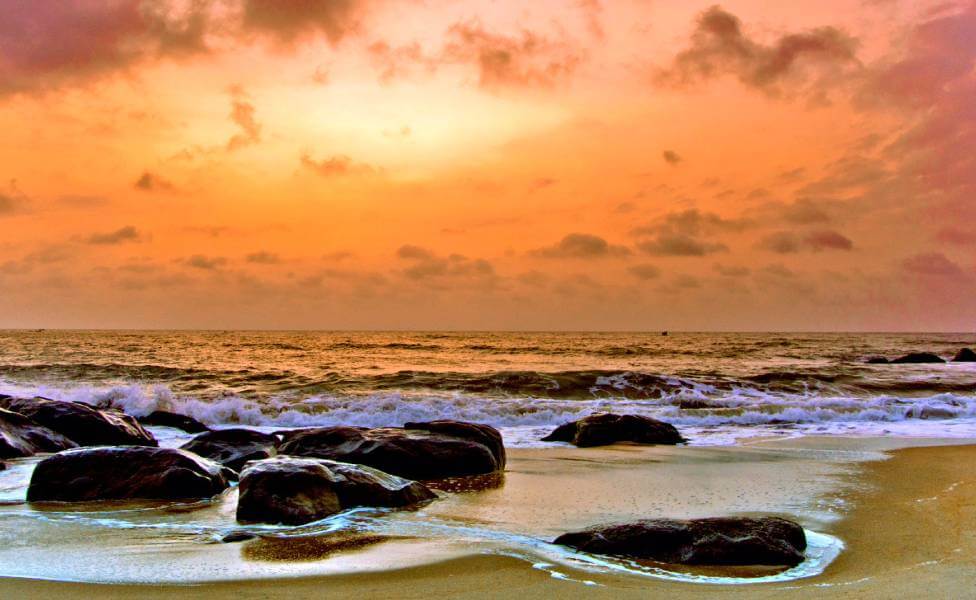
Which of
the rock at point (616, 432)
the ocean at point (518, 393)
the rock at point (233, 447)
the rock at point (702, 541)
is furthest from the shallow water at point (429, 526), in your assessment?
the ocean at point (518, 393)

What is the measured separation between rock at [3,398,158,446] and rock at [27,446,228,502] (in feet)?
14.4

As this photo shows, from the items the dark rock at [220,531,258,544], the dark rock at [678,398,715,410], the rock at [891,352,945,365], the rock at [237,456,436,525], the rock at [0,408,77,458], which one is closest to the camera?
the dark rock at [220,531,258,544]

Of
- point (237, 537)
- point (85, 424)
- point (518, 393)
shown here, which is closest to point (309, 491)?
point (237, 537)

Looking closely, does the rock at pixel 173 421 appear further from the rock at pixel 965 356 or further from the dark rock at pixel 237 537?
the rock at pixel 965 356

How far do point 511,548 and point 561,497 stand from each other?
2.63 meters

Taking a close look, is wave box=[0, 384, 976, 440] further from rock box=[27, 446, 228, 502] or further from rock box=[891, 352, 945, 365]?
rock box=[891, 352, 945, 365]

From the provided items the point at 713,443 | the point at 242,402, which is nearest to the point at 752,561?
the point at 713,443

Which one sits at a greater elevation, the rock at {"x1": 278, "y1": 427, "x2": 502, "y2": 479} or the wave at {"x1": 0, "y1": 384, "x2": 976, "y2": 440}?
the rock at {"x1": 278, "y1": 427, "x2": 502, "y2": 479}

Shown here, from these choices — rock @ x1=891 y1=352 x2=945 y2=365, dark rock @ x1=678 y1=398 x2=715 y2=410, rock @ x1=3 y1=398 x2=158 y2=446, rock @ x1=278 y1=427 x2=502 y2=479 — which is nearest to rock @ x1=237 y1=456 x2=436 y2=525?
rock @ x1=278 y1=427 x2=502 y2=479

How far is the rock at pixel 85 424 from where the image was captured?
12.6 m

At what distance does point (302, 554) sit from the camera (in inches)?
223

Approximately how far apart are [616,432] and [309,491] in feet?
26.5

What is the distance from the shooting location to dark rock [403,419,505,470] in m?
10.8

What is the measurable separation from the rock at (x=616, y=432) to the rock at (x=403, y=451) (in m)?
3.64
